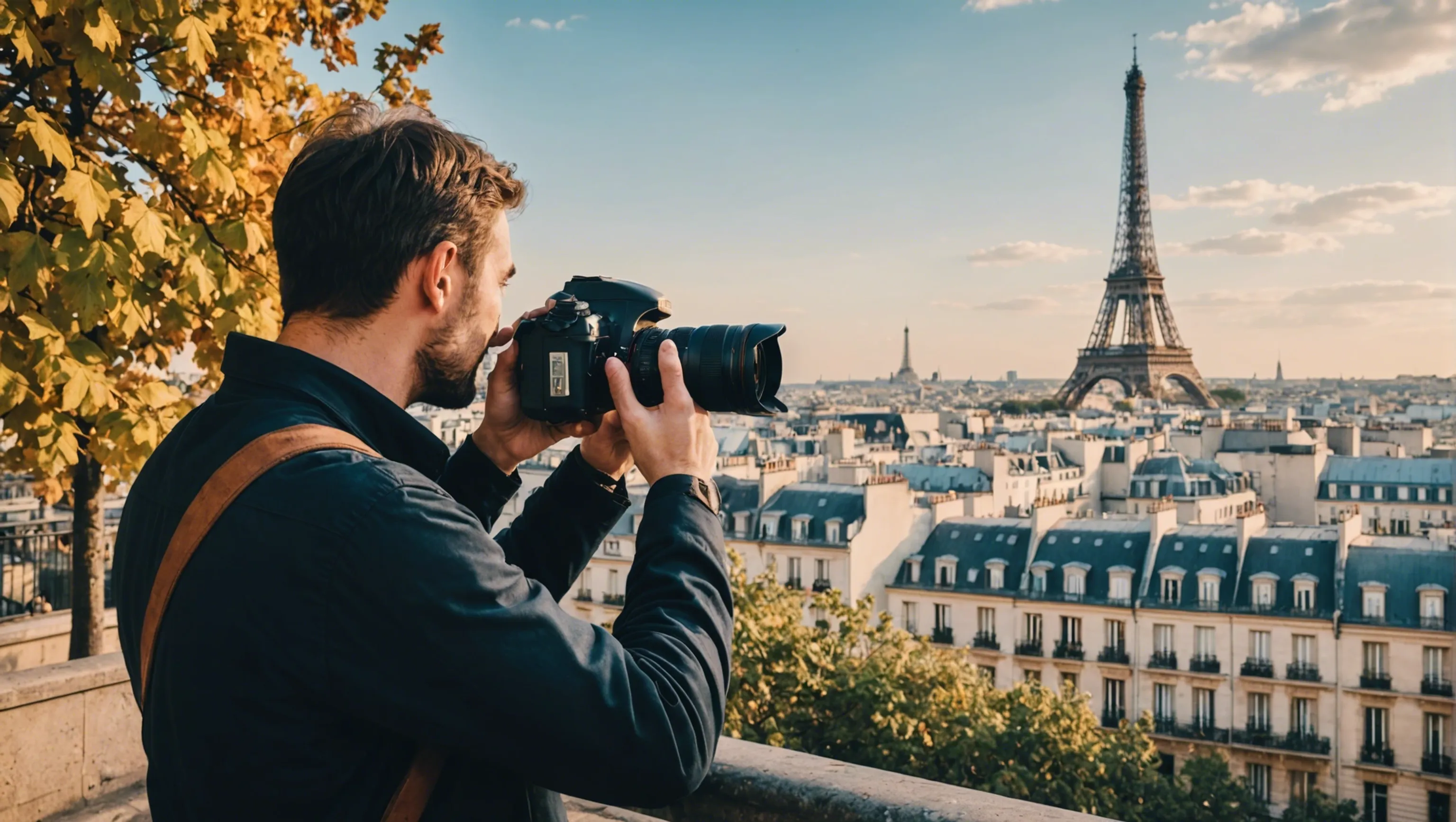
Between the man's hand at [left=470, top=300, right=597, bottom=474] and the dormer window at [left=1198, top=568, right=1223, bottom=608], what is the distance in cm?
2605

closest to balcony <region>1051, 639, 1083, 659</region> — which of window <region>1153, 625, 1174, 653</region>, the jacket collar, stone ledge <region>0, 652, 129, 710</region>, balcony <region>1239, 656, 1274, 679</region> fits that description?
window <region>1153, 625, 1174, 653</region>

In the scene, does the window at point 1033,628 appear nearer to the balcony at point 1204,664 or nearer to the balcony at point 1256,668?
the balcony at point 1204,664

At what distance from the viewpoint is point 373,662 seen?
4.15 ft

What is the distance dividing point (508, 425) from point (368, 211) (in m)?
0.60

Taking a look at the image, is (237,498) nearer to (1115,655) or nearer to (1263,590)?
(1263,590)

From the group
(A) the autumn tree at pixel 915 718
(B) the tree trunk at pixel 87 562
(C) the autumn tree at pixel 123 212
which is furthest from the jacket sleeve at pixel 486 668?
(A) the autumn tree at pixel 915 718

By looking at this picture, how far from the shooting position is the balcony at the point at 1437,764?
2312 centimetres

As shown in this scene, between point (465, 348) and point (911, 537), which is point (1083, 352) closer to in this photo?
point (911, 537)

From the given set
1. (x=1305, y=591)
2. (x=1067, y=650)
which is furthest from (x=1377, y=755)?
(x=1067, y=650)

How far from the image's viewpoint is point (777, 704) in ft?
46.8

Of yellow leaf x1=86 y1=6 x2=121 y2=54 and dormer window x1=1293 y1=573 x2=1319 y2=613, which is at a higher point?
yellow leaf x1=86 y1=6 x2=121 y2=54

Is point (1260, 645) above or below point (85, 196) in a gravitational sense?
below

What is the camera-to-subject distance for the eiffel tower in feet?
245

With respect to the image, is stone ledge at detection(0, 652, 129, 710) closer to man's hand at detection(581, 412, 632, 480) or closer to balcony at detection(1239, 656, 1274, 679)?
man's hand at detection(581, 412, 632, 480)
